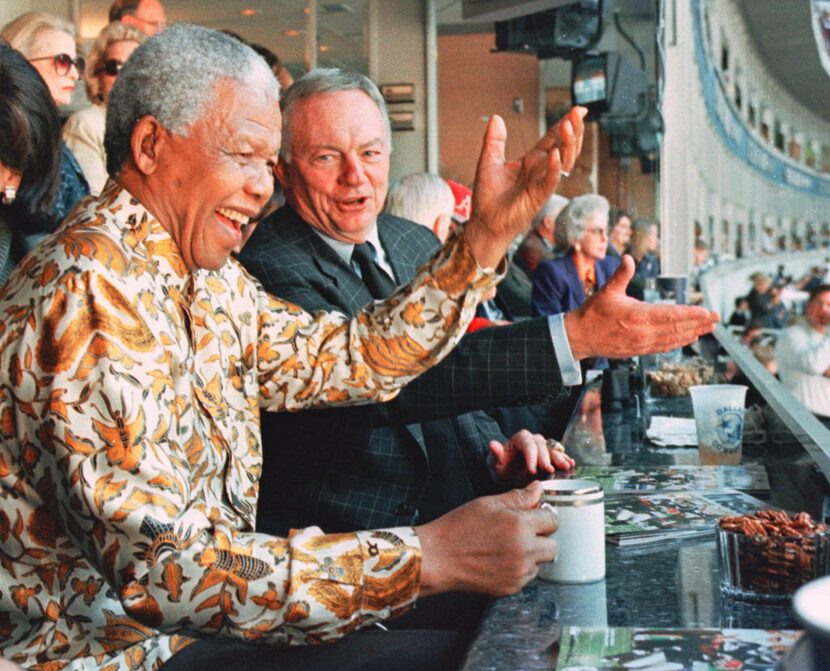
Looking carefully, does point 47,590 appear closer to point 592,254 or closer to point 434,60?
point 592,254

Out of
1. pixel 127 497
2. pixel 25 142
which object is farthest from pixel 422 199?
pixel 127 497

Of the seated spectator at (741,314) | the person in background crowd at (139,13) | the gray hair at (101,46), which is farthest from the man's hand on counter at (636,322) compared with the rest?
Result: the seated spectator at (741,314)

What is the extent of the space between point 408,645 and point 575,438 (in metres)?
0.96

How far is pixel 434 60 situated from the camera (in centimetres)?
899

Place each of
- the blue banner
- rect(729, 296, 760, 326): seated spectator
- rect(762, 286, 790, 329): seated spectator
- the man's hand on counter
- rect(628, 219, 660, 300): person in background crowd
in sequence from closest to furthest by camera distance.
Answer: the man's hand on counter < rect(628, 219, 660, 300): person in background crowd < the blue banner < rect(729, 296, 760, 326): seated spectator < rect(762, 286, 790, 329): seated spectator

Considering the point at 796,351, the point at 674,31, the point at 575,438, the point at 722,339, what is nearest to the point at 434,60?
the point at 674,31

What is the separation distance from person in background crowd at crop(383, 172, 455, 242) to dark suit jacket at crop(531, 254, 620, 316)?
166 centimetres

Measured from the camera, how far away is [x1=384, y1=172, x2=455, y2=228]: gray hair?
3576mm

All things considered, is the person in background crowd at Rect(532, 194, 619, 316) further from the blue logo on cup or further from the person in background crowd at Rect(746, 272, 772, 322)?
the person in background crowd at Rect(746, 272, 772, 322)

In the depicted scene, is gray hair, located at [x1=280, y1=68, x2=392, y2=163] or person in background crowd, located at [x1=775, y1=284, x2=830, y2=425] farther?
person in background crowd, located at [x1=775, y1=284, x2=830, y2=425]

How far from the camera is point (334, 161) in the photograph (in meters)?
2.13

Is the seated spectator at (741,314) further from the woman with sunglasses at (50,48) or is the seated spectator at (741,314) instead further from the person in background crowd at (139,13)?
the woman with sunglasses at (50,48)

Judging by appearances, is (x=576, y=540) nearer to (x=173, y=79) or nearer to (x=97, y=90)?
(x=173, y=79)

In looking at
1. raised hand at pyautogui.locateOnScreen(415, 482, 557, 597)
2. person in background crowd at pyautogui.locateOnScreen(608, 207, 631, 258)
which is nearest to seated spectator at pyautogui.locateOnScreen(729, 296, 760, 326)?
person in background crowd at pyautogui.locateOnScreen(608, 207, 631, 258)
